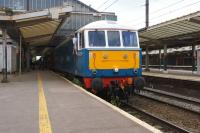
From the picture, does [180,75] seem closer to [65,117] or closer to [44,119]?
[65,117]

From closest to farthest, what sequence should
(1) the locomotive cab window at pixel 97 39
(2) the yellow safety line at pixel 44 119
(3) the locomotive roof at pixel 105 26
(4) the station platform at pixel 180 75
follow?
(2) the yellow safety line at pixel 44 119 < (1) the locomotive cab window at pixel 97 39 < (3) the locomotive roof at pixel 105 26 < (4) the station platform at pixel 180 75

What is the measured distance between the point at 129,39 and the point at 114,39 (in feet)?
2.17

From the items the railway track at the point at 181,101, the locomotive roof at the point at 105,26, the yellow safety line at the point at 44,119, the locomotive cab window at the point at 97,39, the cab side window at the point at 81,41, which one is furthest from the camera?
the cab side window at the point at 81,41

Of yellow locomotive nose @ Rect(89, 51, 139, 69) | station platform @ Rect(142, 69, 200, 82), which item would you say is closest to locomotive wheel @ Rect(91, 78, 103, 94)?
yellow locomotive nose @ Rect(89, 51, 139, 69)

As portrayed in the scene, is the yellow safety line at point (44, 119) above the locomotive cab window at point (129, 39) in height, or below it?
below

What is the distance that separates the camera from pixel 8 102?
37.1 ft

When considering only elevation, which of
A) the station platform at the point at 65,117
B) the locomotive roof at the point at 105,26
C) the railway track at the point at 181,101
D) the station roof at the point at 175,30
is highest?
the station roof at the point at 175,30

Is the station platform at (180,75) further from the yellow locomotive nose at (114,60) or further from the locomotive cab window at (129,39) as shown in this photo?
the yellow locomotive nose at (114,60)

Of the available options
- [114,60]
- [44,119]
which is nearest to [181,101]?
[114,60]

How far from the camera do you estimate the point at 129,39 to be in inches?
612

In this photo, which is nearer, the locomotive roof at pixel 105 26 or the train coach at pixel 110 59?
the train coach at pixel 110 59

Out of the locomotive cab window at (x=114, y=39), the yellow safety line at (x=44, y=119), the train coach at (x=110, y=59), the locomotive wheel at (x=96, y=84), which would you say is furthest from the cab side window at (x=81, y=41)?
the yellow safety line at (x=44, y=119)

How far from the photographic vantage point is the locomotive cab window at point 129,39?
1543cm

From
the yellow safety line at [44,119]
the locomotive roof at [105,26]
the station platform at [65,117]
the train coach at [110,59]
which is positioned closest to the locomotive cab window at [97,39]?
the train coach at [110,59]
